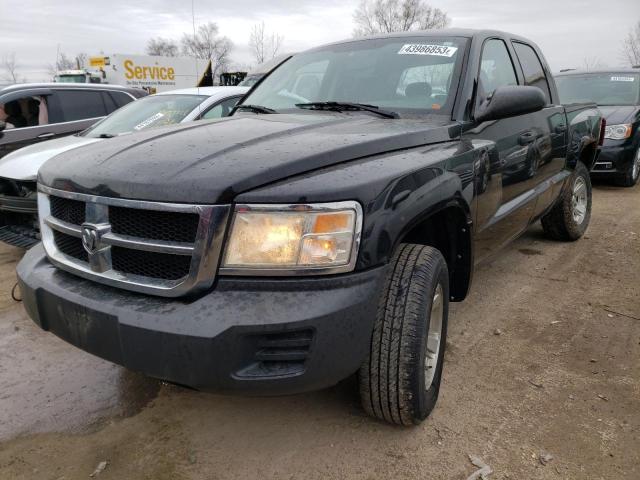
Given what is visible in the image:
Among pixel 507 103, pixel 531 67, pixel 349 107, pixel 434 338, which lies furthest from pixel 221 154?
pixel 531 67

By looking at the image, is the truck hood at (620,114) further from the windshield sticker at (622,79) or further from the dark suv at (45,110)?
the dark suv at (45,110)

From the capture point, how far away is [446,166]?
2229 millimetres

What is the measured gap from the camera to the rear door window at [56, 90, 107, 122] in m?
6.50

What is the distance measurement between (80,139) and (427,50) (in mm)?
3760

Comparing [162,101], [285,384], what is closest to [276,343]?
[285,384]

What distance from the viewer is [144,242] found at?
5.77 feet

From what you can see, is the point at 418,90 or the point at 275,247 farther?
the point at 418,90

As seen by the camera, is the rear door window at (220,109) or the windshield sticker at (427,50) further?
the rear door window at (220,109)

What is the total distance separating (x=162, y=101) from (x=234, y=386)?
4.71m

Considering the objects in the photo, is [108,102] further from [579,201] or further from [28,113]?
[579,201]

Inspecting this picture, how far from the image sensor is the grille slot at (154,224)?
5.60ft

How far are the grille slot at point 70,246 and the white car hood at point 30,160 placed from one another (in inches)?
91.2


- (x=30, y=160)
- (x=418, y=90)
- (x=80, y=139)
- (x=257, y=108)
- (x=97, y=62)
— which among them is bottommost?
(x=30, y=160)

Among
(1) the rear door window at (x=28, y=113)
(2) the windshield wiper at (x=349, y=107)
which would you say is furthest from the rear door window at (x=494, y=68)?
(1) the rear door window at (x=28, y=113)
